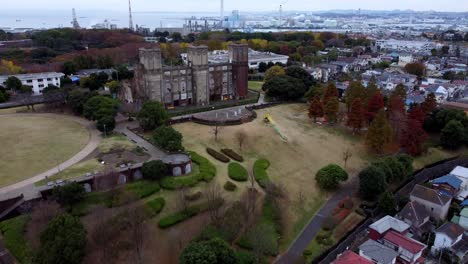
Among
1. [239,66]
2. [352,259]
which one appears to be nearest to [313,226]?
[352,259]

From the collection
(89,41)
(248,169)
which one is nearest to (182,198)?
(248,169)

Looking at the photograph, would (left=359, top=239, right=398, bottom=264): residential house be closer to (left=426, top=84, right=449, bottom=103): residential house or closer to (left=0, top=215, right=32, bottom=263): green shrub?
(left=0, top=215, right=32, bottom=263): green shrub

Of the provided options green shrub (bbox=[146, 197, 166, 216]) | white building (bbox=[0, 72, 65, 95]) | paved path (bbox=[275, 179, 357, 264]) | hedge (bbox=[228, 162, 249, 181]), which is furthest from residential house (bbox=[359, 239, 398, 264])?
white building (bbox=[0, 72, 65, 95])

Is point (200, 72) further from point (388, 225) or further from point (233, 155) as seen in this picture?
point (388, 225)

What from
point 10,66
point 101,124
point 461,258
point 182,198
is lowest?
point 461,258

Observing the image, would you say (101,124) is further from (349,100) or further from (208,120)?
(349,100)

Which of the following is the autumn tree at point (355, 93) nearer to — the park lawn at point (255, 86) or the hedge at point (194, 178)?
the park lawn at point (255, 86)

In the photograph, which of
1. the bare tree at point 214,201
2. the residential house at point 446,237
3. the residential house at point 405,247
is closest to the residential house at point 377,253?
the residential house at point 405,247
